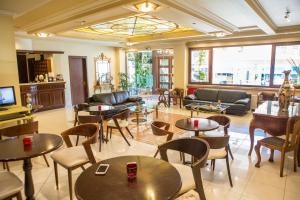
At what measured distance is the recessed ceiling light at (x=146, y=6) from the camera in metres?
3.40

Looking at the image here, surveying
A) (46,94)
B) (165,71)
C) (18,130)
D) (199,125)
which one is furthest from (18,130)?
(165,71)

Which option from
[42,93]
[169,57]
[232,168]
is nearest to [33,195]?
[232,168]

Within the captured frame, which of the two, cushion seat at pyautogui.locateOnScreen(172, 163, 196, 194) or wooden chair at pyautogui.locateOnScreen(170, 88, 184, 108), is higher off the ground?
wooden chair at pyautogui.locateOnScreen(170, 88, 184, 108)

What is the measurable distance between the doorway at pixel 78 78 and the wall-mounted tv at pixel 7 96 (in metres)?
5.16

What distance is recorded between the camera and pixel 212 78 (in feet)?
29.1

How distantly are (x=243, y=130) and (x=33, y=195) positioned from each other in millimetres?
4725

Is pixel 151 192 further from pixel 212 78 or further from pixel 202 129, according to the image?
pixel 212 78

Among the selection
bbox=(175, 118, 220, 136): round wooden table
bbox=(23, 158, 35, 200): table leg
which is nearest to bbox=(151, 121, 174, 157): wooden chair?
bbox=(175, 118, 220, 136): round wooden table

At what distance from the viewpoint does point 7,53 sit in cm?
418

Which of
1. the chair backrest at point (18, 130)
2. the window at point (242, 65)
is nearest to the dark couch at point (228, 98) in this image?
the window at point (242, 65)

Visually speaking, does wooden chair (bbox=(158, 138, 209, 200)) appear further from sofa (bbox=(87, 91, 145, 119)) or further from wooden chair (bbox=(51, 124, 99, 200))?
sofa (bbox=(87, 91, 145, 119))

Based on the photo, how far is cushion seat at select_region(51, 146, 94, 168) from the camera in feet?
8.49

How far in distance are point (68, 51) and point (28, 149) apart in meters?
7.34

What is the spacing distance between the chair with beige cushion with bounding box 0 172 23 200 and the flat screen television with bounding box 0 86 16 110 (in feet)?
7.35
